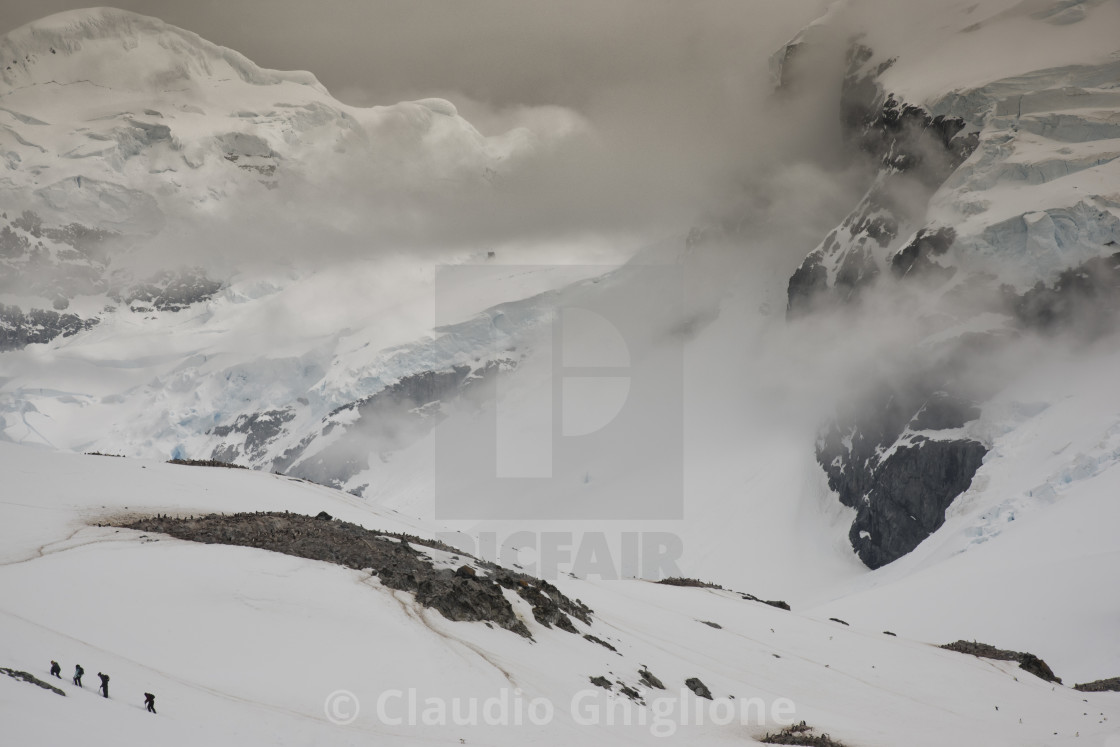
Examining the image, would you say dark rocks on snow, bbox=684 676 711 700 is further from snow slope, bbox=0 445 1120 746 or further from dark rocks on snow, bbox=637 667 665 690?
dark rocks on snow, bbox=637 667 665 690

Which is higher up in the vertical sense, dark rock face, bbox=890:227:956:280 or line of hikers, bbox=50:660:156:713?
dark rock face, bbox=890:227:956:280

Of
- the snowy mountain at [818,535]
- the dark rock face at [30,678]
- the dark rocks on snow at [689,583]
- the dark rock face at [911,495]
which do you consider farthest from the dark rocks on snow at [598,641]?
the dark rock face at [911,495]

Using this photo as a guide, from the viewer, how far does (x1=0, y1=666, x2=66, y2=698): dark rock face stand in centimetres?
1363

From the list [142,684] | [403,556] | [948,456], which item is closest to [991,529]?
[948,456]

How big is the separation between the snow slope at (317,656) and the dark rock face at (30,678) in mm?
380

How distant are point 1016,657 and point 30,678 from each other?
4241 cm

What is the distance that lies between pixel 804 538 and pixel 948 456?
34.1 meters

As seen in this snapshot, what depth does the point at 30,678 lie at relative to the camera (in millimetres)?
13906

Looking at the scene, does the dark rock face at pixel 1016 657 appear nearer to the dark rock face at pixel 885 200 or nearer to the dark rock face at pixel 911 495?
the dark rock face at pixel 911 495

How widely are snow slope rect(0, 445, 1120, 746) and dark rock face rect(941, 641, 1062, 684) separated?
204 centimetres

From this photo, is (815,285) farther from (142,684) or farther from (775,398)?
(142,684)

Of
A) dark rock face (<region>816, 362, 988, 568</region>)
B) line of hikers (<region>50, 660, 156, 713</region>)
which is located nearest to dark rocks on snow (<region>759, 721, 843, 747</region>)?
line of hikers (<region>50, 660, 156, 713</region>)

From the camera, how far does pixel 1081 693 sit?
116ft

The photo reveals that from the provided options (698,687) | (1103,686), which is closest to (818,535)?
(1103,686)
